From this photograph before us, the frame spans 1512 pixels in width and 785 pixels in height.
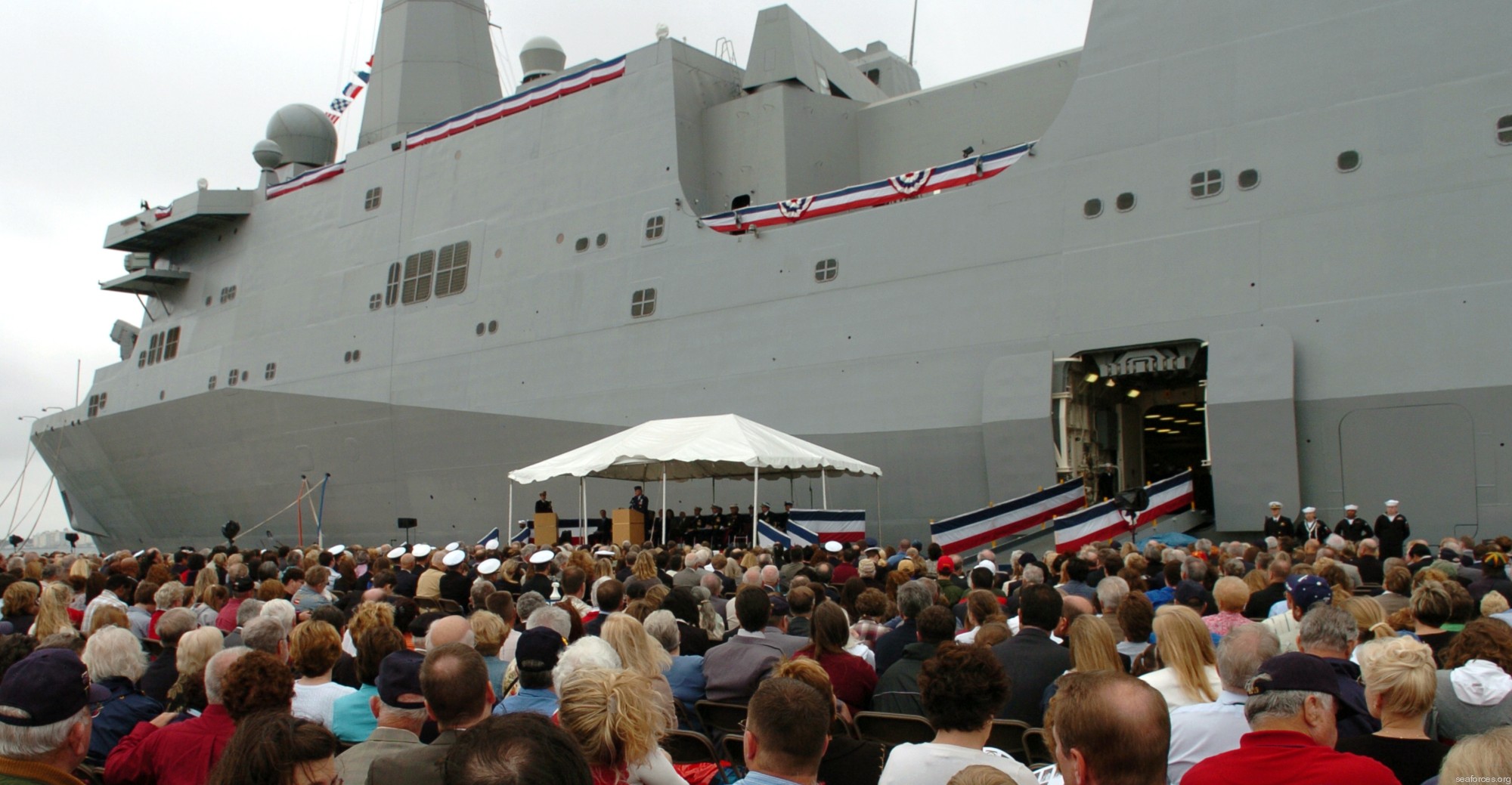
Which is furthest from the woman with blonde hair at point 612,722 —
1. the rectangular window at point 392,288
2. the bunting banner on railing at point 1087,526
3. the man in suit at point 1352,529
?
the rectangular window at point 392,288

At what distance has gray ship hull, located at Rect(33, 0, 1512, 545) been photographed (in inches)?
506

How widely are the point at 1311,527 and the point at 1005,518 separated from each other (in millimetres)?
3495

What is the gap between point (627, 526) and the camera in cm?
1672

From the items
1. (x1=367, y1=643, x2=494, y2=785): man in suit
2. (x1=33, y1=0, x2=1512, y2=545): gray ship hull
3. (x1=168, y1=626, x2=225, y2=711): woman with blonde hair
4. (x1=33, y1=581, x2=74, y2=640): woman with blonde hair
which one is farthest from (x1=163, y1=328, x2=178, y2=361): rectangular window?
(x1=367, y1=643, x2=494, y2=785): man in suit

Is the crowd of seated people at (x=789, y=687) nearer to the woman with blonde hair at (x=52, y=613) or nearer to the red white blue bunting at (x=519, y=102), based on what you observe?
the woman with blonde hair at (x=52, y=613)

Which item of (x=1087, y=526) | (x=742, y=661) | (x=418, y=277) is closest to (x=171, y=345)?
(x=418, y=277)

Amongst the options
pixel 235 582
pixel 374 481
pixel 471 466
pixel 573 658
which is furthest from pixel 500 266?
pixel 573 658

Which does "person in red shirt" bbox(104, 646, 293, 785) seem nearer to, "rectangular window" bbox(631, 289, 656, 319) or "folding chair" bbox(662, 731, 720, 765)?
"folding chair" bbox(662, 731, 720, 765)

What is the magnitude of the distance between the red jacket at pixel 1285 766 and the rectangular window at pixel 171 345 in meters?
29.9

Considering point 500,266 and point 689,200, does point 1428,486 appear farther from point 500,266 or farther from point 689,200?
point 500,266

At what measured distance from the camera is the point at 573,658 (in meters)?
3.84

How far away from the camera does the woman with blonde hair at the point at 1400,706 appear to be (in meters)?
3.39

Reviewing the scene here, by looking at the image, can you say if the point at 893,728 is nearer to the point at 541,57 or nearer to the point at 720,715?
the point at 720,715

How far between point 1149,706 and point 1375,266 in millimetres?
12436
